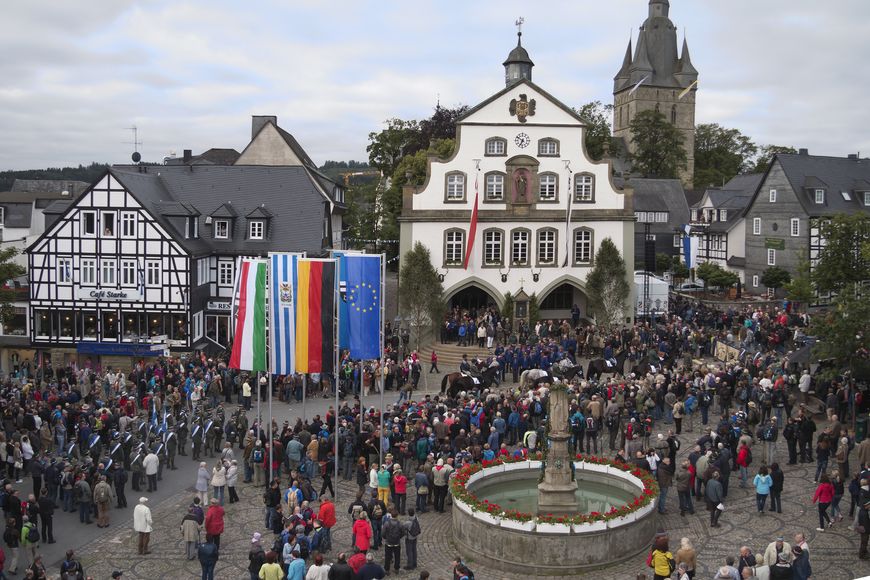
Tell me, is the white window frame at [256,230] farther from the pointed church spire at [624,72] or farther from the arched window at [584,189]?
the pointed church spire at [624,72]

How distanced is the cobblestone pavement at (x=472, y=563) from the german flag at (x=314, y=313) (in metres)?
3.61

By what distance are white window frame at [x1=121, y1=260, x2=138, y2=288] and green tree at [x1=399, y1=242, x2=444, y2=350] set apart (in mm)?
11988

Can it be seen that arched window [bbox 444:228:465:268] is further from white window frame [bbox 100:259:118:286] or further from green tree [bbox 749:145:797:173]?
green tree [bbox 749:145:797:173]

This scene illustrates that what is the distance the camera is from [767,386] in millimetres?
26031

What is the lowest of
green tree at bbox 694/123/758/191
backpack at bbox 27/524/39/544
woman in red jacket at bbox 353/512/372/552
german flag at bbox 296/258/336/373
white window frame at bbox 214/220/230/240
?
backpack at bbox 27/524/39/544

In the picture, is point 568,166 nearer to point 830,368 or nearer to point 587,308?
point 587,308

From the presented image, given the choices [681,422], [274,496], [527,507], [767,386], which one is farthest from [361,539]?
[767,386]

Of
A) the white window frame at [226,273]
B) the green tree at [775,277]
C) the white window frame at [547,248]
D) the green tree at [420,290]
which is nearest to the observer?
the green tree at [420,290]

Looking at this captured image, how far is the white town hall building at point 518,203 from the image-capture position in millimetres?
42344

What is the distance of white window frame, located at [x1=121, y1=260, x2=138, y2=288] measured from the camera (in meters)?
39.6

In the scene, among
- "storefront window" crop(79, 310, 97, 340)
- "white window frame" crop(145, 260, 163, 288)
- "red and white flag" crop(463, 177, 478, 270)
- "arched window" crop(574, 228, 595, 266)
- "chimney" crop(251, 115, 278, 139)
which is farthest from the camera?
"chimney" crop(251, 115, 278, 139)

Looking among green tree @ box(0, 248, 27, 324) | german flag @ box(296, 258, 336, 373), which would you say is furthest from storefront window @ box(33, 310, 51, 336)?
german flag @ box(296, 258, 336, 373)

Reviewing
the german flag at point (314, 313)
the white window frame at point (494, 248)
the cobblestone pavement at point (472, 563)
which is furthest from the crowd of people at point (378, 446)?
the white window frame at point (494, 248)

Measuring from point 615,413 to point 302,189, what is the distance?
24.5 metres
